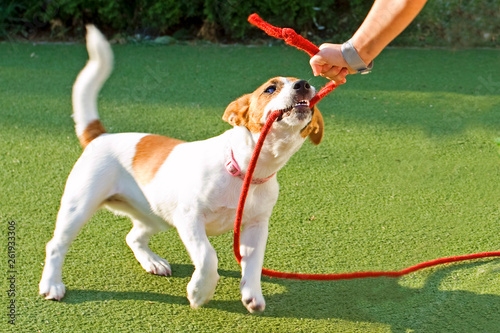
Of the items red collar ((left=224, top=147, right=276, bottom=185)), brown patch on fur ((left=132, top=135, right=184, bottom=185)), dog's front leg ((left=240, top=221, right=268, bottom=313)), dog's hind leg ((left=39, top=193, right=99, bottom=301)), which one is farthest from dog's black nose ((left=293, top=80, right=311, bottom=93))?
dog's hind leg ((left=39, top=193, right=99, bottom=301))

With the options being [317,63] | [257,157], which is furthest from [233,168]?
[317,63]

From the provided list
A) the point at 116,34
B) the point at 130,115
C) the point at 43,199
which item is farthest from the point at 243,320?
the point at 116,34

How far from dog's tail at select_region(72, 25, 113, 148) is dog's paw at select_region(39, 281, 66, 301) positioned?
26.1 inches

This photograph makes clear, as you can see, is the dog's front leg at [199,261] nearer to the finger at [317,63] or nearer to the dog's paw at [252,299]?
the dog's paw at [252,299]

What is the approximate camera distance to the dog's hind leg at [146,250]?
9.47 feet

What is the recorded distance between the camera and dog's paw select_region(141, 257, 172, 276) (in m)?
2.88

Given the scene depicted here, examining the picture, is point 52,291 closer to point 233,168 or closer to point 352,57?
point 233,168

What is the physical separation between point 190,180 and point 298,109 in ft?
1.79

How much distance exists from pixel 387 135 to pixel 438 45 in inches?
107

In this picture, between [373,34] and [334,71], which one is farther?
[334,71]

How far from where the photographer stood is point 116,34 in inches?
269

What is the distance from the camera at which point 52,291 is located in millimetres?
2619

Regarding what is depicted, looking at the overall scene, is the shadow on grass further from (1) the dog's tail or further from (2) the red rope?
(1) the dog's tail

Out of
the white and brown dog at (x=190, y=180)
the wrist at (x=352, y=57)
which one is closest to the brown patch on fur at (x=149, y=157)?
the white and brown dog at (x=190, y=180)
